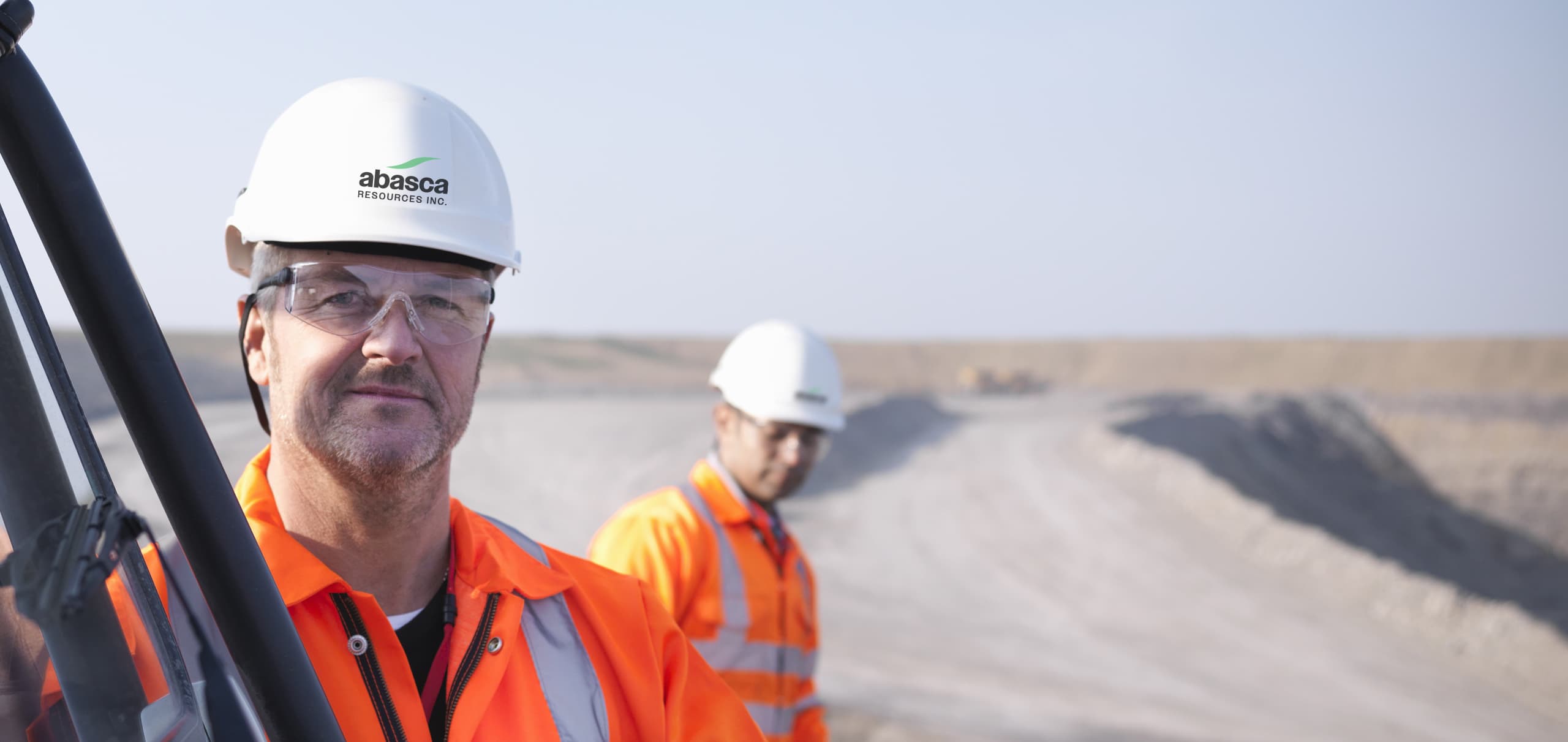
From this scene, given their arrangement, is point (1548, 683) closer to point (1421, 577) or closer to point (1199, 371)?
point (1421, 577)

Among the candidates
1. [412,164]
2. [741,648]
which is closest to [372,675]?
[412,164]

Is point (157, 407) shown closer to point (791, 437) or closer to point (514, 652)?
point (514, 652)

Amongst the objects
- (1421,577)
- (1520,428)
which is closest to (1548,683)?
(1421,577)

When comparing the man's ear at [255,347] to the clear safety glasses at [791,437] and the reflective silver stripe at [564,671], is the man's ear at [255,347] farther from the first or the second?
the clear safety glasses at [791,437]

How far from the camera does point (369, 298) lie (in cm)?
178

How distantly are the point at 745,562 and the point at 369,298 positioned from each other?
227cm

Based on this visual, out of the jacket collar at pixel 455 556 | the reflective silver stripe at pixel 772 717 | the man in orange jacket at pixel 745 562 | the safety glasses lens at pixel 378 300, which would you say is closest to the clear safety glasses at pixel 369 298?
the safety glasses lens at pixel 378 300

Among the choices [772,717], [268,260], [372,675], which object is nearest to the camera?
[372,675]

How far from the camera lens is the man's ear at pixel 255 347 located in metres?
1.83

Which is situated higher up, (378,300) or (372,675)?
(378,300)

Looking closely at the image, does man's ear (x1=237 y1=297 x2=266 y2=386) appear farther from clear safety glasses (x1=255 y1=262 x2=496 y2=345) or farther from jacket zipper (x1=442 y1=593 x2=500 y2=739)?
jacket zipper (x1=442 y1=593 x2=500 y2=739)

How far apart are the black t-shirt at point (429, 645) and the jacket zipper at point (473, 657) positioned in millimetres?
24

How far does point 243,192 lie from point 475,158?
41cm

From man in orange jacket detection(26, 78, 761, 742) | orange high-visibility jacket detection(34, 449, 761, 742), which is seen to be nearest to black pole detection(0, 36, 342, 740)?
orange high-visibility jacket detection(34, 449, 761, 742)
